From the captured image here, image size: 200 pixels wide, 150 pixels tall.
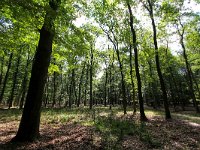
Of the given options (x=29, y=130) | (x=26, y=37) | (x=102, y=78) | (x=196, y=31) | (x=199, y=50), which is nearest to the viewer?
(x=29, y=130)

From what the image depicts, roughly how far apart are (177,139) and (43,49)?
8.67 metres

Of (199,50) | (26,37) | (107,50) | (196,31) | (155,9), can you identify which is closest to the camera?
(26,37)

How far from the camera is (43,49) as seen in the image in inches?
388

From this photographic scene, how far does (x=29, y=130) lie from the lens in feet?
30.5

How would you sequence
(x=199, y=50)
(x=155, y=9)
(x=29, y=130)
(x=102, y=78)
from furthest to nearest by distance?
(x=102, y=78) < (x=199, y=50) < (x=155, y=9) < (x=29, y=130)

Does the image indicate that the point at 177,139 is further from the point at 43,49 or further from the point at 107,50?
the point at 107,50

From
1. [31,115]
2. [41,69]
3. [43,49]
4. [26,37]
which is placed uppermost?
[26,37]

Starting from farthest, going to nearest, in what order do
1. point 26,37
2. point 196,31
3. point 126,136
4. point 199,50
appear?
point 199,50
point 196,31
point 26,37
point 126,136

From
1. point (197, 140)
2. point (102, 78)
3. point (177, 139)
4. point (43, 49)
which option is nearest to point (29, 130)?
point (43, 49)

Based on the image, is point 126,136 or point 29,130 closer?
point 29,130

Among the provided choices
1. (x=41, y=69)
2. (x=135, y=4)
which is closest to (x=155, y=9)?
(x=135, y=4)

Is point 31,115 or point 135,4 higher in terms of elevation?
point 135,4

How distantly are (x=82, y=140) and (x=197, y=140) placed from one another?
641 cm

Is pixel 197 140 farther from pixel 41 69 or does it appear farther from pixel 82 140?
pixel 41 69
